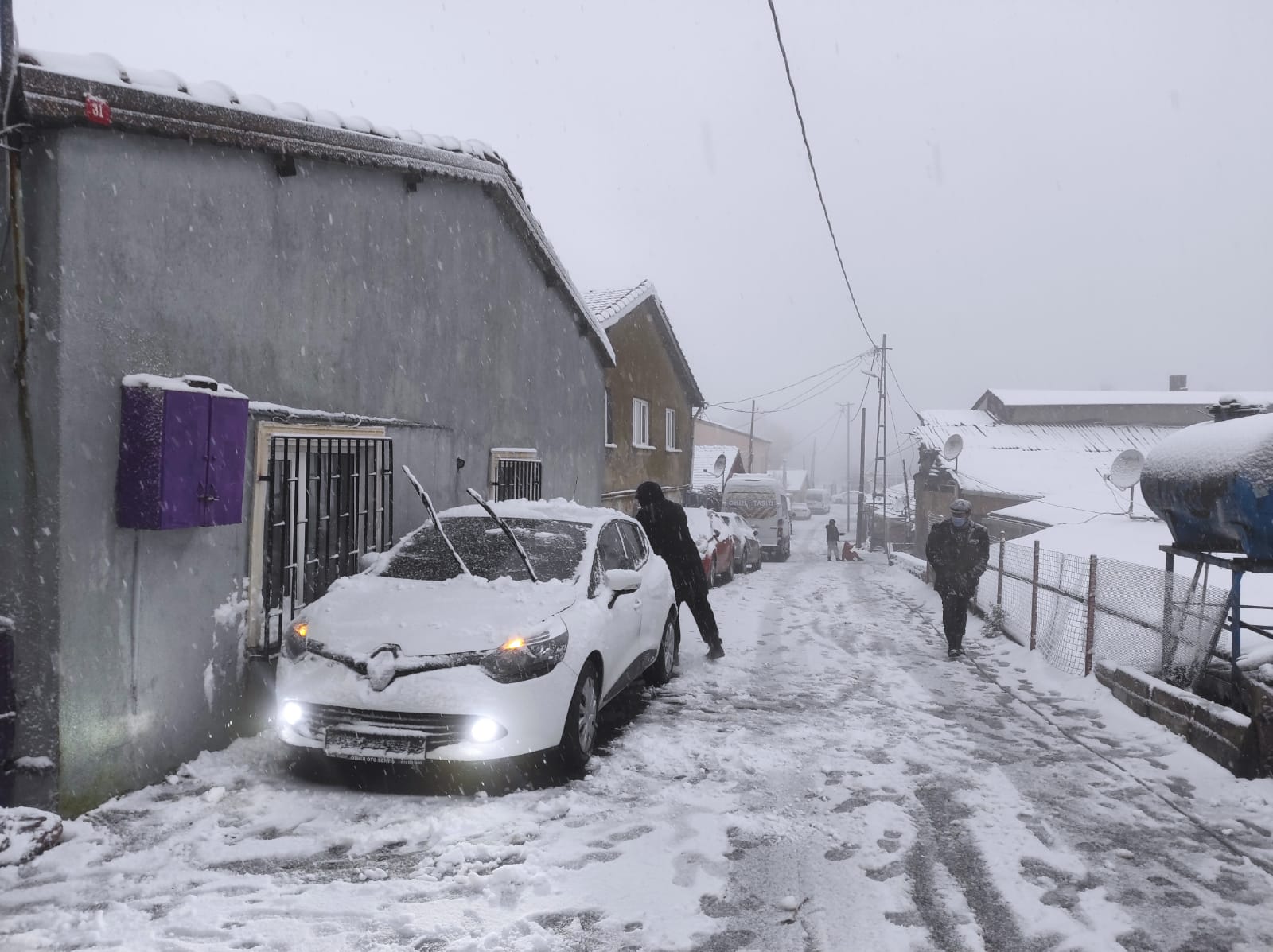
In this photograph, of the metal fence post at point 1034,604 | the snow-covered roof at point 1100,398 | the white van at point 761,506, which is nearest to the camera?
the metal fence post at point 1034,604

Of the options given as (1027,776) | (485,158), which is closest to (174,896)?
(1027,776)

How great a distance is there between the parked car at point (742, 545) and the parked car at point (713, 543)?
657mm

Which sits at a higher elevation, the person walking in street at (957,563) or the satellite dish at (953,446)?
the satellite dish at (953,446)

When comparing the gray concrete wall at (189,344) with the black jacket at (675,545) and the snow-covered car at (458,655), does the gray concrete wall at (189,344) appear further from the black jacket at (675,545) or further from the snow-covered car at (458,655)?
the black jacket at (675,545)

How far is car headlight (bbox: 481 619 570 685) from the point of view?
466 cm

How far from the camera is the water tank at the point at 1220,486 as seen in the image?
5828 mm

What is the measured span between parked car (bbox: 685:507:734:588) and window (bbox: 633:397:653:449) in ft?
7.86

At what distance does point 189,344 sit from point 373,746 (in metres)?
2.48

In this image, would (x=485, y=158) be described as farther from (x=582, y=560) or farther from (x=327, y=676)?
(x=327, y=676)

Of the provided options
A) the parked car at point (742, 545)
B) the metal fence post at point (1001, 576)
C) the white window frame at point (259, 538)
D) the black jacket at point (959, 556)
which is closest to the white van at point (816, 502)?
the parked car at point (742, 545)

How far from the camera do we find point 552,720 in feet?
15.8

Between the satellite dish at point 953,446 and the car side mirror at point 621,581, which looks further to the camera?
the satellite dish at point 953,446

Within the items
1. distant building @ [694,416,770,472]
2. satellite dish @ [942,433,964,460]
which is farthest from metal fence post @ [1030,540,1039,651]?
distant building @ [694,416,770,472]

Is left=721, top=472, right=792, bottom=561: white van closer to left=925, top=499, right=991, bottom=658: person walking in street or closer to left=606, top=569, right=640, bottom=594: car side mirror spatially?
left=925, top=499, right=991, bottom=658: person walking in street
